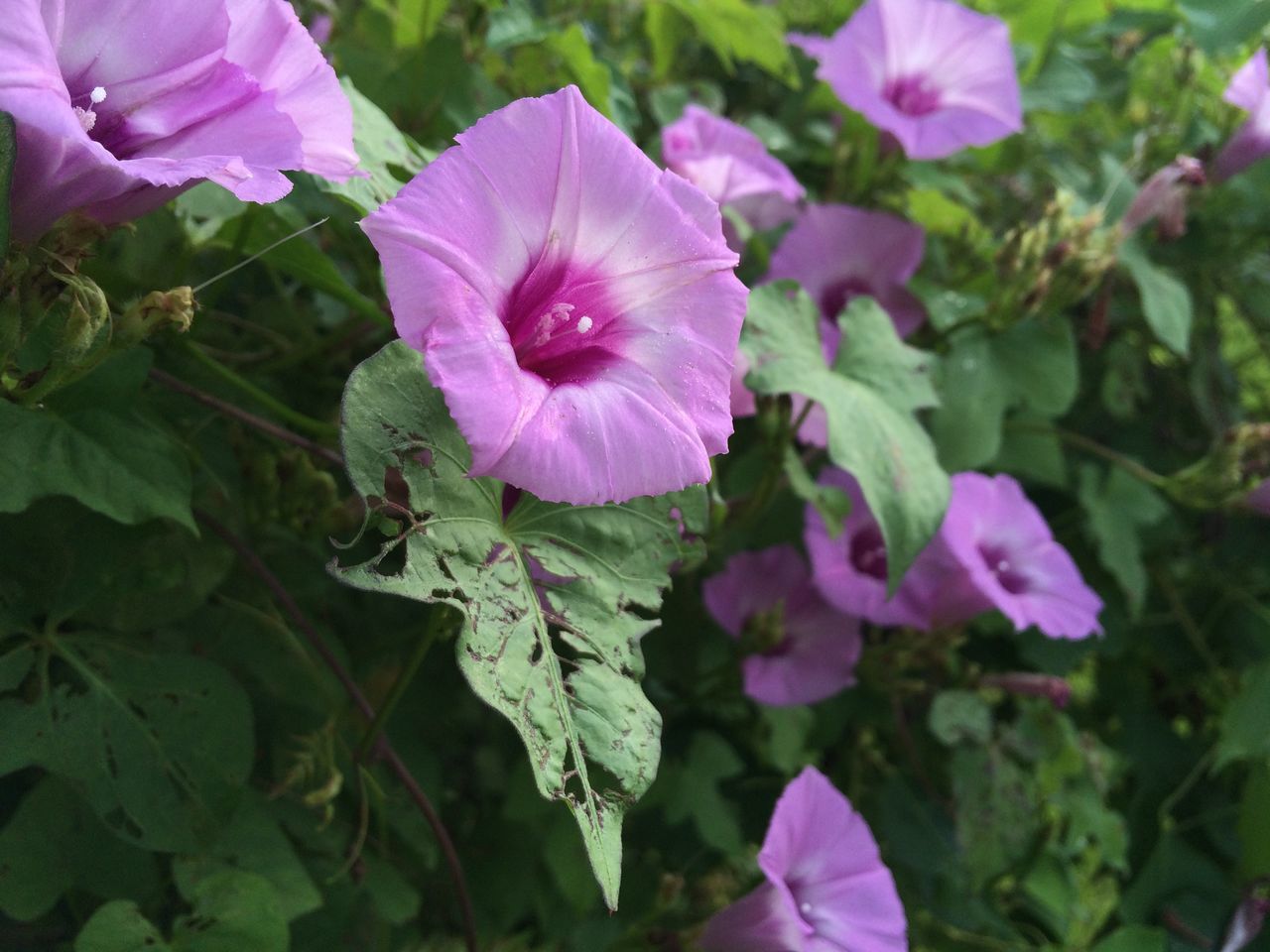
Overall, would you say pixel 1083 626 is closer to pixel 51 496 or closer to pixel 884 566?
pixel 884 566

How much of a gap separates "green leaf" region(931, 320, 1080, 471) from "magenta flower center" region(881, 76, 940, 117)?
0.86ft

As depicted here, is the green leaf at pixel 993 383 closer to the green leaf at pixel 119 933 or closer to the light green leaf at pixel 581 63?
the light green leaf at pixel 581 63

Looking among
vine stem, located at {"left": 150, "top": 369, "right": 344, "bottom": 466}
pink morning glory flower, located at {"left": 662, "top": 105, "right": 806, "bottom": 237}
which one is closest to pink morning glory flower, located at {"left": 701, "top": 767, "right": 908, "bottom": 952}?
vine stem, located at {"left": 150, "top": 369, "right": 344, "bottom": 466}

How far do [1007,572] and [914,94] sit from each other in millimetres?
521

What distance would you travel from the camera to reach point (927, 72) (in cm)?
125

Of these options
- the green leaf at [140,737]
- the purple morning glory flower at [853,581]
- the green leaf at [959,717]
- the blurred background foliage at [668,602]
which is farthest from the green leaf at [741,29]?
the green leaf at [140,737]

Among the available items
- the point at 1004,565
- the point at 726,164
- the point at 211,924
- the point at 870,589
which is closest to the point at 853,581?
the point at 870,589

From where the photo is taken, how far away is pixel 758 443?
1.15 meters

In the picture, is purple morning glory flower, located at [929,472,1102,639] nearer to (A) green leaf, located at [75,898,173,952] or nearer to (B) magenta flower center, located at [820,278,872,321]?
(B) magenta flower center, located at [820,278,872,321]

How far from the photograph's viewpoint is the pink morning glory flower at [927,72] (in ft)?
3.85

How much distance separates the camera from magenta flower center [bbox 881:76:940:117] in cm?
125

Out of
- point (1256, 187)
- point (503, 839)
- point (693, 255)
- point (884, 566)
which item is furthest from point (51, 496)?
point (1256, 187)

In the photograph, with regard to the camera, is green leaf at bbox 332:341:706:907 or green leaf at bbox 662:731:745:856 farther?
green leaf at bbox 662:731:745:856

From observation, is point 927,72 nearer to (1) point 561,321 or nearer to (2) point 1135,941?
(1) point 561,321
